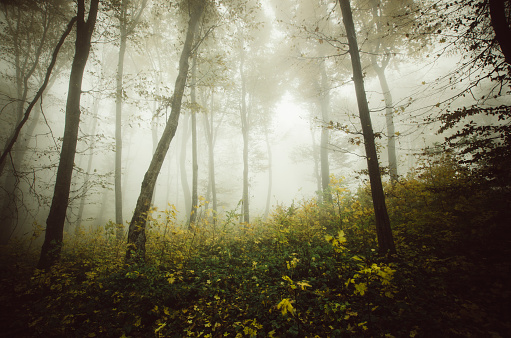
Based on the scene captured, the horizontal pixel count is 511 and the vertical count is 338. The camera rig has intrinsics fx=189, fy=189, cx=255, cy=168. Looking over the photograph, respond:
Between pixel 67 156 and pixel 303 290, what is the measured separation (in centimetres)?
679

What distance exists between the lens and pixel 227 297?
351cm

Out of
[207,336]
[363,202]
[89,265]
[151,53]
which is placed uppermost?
[151,53]

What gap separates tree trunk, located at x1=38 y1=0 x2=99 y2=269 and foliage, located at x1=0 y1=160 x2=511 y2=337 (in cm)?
67

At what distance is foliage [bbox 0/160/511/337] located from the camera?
2.62m

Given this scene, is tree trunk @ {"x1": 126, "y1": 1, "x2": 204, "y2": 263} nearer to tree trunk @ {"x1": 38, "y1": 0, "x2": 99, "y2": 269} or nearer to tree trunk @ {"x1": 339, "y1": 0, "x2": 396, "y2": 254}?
tree trunk @ {"x1": 38, "y1": 0, "x2": 99, "y2": 269}

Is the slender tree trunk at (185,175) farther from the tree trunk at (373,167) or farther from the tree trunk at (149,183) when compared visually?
the tree trunk at (373,167)

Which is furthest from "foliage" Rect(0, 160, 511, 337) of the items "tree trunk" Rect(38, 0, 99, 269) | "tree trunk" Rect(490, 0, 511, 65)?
"tree trunk" Rect(490, 0, 511, 65)

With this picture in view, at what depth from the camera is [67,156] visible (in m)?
5.23

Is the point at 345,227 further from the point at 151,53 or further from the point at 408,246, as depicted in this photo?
the point at 151,53

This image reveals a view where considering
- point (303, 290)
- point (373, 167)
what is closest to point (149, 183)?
point (303, 290)

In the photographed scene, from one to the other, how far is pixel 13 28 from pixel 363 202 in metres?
20.5

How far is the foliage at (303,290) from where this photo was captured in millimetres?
2621

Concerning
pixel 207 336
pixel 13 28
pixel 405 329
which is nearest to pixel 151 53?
pixel 13 28

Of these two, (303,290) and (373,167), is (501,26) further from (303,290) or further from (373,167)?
(303,290)
